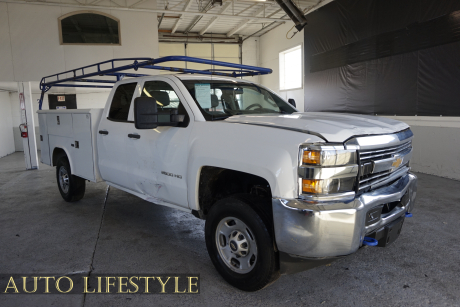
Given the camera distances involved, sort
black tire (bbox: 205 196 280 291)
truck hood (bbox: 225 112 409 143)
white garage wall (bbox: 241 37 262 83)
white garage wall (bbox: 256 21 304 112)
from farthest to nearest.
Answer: white garage wall (bbox: 241 37 262 83) → white garage wall (bbox: 256 21 304 112) → black tire (bbox: 205 196 280 291) → truck hood (bbox: 225 112 409 143)

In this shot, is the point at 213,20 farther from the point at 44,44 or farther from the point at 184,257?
the point at 184,257

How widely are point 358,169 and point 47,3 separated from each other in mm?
10369

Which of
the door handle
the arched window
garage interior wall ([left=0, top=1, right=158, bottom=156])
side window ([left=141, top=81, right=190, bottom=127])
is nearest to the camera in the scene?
side window ([left=141, top=81, right=190, bottom=127])

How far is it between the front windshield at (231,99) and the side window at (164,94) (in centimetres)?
17

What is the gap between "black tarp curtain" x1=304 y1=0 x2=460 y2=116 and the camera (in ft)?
21.8

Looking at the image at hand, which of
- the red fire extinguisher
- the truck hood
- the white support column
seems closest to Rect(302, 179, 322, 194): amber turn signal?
the truck hood

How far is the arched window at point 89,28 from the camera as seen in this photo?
32.4ft

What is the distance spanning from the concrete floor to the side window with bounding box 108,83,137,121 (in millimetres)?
1382

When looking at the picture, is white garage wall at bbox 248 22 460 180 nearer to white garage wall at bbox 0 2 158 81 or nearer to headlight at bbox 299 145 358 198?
headlight at bbox 299 145 358 198

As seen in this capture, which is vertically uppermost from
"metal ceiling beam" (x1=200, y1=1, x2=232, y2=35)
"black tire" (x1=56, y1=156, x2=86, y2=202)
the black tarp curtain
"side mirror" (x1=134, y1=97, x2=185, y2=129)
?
"metal ceiling beam" (x1=200, y1=1, x2=232, y2=35)

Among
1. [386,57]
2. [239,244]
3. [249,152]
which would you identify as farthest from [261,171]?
[386,57]

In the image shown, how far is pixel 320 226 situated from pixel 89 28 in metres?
10.1

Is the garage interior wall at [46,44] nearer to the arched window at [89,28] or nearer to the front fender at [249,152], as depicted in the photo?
the arched window at [89,28]

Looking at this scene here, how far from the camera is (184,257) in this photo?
3320mm
